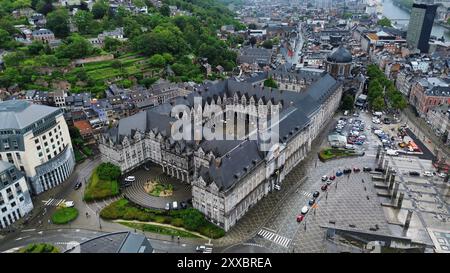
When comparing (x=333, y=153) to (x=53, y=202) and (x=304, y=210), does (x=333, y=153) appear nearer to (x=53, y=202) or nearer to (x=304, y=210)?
(x=304, y=210)

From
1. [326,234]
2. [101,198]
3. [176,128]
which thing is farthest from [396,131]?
[101,198]

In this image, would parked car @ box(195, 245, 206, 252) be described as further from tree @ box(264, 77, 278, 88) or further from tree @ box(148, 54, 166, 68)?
tree @ box(148, 54, 166, 68)

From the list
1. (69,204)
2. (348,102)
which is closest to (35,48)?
(69,204)

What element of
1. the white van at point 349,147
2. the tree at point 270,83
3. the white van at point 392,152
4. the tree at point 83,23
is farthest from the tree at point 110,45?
the white van at point 392,152

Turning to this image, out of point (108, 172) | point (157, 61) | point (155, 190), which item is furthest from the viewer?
point (157, 61)

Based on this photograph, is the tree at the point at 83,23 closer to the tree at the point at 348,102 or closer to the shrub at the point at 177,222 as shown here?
the tree at the point at 348,102

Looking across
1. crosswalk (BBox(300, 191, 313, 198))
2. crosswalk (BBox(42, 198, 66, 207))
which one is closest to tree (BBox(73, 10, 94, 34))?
crosswalk (BBox(42, 198, 66, 207))
